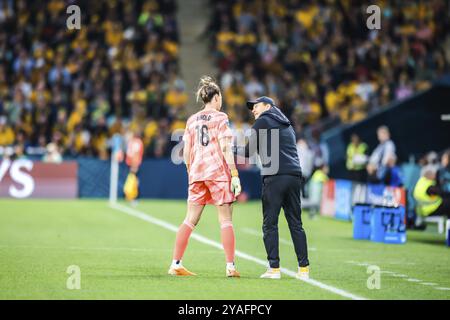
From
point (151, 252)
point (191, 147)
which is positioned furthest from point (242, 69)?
point (191, 147)

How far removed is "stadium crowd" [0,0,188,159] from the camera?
106 ft

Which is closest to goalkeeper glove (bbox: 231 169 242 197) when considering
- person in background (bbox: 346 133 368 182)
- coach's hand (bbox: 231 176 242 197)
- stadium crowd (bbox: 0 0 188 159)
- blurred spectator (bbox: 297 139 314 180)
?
coach's hand (bbox: 231 176 242 197)

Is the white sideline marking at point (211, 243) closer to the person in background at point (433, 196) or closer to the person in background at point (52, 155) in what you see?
the person in background at point (52, 155)

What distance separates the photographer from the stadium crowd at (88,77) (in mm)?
32281

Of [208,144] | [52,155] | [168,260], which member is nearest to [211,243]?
[168,260]

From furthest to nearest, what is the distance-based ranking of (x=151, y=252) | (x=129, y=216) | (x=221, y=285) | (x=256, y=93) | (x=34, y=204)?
(x=256, y=93) → (x=34, y=204) → (x=129, y=216) → (x=151, y=252) → (x=221, y=285)

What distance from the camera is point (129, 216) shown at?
24422 mm

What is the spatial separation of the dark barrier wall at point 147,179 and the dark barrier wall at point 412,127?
168 inches

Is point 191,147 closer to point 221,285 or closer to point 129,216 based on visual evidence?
point 221,285

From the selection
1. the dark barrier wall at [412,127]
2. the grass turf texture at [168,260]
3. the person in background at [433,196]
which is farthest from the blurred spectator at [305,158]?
the person in background at [433,196]

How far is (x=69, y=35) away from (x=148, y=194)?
23.6 ft

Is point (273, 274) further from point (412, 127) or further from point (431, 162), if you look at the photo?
point (412, 127)

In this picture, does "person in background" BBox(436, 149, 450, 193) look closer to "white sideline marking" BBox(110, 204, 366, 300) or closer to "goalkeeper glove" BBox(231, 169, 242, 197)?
"white sideline marking" BBox(110, 204, 366, 300)

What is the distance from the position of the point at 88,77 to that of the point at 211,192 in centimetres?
2230
